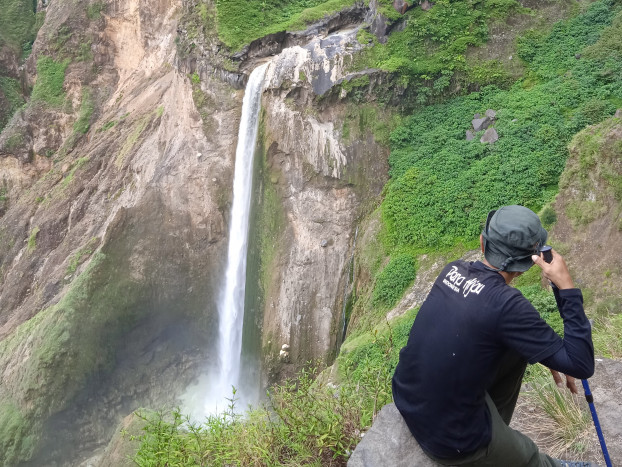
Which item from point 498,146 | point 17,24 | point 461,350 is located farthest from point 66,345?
point 17,24

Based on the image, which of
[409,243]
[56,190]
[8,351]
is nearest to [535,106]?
[409,243]

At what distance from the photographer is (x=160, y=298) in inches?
655

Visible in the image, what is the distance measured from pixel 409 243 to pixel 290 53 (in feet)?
25.0

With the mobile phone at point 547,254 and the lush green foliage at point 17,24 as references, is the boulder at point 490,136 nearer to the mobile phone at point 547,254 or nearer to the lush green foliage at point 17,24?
the mobile phone at point 547,254

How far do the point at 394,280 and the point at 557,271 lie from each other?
888 centimetres

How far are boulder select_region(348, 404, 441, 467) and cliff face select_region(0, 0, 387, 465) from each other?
10670mm

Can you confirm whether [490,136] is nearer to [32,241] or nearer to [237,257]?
[237,257]

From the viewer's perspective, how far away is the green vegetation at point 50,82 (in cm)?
2564

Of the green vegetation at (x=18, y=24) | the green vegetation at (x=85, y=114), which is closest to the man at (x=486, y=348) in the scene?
the green vegetation at (x=85, y=114)

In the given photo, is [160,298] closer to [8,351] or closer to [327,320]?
[8,351]

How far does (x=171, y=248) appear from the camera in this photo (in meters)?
16.9

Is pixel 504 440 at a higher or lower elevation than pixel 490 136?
higher

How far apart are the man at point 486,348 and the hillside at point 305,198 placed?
5478mm

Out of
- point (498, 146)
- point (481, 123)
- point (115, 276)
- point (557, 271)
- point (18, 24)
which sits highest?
point (18, 24)
